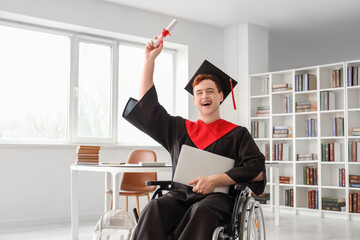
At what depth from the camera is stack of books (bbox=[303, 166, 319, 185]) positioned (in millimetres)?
6051

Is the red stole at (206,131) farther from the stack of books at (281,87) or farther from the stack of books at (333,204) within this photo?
the stack of books at (281,87)

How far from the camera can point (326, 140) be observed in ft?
20.0

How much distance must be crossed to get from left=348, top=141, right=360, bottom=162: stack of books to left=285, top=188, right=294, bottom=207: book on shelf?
940 mm

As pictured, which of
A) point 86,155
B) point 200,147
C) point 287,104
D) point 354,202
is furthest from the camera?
point 287,104

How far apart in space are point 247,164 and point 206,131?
0.98 feet

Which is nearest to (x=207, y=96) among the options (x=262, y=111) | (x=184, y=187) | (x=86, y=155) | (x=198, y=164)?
(x=198, y=164)

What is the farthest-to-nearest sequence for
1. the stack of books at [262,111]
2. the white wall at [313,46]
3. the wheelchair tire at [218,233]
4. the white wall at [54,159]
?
the white wall at [313,46]
the stack of books at [262,111]
the white wall at [54,159]
the wheelchair tire at [218,233]

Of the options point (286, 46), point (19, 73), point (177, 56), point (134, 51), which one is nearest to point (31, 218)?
point (19, 73)

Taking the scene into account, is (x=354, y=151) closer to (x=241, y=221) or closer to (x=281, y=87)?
(x=281, y=87)

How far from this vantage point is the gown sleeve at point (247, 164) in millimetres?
2408

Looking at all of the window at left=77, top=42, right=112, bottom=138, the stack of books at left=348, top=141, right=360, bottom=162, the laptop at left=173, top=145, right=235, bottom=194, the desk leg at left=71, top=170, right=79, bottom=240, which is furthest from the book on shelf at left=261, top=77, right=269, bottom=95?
the laptop at left=173, top=145, right=235, bottom=194

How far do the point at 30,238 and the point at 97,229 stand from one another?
1866 mm

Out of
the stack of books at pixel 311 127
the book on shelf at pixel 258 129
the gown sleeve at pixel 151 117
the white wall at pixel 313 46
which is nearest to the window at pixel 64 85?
the book on shelf at pixel 258 129

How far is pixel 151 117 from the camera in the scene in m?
2.57
